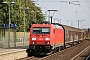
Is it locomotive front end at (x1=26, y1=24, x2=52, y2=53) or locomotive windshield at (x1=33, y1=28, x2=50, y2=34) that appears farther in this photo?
locomotive windshield at (x1=33, y1=28, x2=50, y2=34)

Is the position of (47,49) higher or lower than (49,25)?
lower

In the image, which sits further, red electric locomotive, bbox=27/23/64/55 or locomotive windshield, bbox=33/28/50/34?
locomotive windshield, bbox=33/28/50/34

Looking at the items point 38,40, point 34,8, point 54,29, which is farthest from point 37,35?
point 34,8

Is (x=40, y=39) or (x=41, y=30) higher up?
(x=41, y=30)

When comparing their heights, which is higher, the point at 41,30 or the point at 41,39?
the point at 41,30

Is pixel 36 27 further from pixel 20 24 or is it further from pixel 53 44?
pixel 20 24

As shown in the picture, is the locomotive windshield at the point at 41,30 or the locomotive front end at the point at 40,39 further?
the locomotive windshield at the point at 41,30

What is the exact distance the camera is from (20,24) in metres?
70.9

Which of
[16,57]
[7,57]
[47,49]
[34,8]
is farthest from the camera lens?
[34,8]

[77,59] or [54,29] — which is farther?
[54,29]

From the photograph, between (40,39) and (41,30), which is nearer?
(40,39)

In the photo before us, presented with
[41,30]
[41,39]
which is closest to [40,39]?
[41,39]

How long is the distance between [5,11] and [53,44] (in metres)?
41.1

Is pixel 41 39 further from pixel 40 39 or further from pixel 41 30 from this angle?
pixel 41 30
